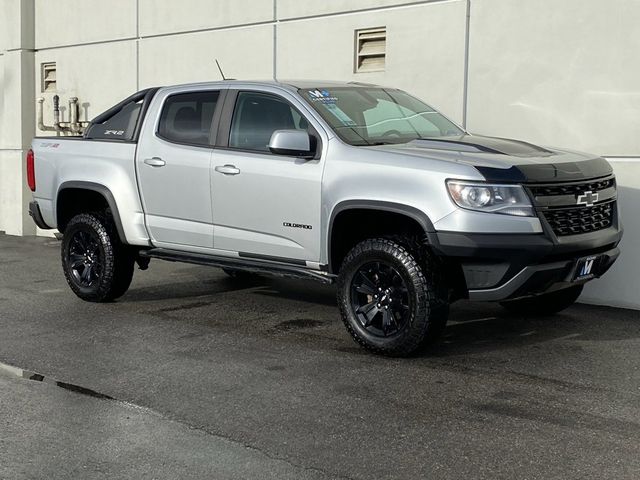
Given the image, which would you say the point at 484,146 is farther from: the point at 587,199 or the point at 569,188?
the point at 587,199

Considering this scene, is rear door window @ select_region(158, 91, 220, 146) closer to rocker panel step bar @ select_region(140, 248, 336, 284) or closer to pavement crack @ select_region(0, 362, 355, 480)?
rocker panel step bar @ select_region(140, 248, 336, 284)

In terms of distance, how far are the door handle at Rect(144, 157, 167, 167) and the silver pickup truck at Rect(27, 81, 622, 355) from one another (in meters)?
0.03

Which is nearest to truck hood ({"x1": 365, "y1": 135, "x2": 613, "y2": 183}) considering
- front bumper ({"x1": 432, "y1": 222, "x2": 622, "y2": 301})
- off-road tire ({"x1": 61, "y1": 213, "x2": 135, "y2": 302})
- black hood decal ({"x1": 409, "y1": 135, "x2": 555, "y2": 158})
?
black hood decal ({"x1": 409, "y1": 135, "x2": 555, "y2": 158})

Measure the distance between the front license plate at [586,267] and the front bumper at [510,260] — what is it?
4cm

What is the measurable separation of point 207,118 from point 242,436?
356 cm

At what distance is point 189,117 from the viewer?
25.6 ft

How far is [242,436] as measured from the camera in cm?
477

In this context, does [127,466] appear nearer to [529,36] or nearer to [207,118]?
[207,118]

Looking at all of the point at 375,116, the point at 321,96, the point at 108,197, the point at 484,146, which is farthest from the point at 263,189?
the point at 108,197

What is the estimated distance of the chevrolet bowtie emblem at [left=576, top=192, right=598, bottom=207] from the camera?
630 centimetres

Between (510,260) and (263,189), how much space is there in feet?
6.77

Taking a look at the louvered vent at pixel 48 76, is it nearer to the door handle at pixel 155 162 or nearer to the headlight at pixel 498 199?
the door handle at pixel 155 162

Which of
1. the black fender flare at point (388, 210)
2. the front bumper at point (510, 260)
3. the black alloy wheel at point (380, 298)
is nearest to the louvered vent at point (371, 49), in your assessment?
the black fender flare at point (388, 210)

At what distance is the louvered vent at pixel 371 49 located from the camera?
1058 cm
